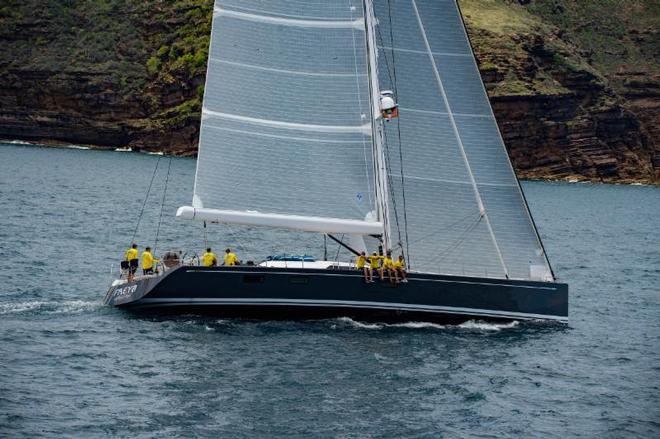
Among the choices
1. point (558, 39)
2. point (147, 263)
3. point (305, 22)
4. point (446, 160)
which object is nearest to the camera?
point (305, 22)

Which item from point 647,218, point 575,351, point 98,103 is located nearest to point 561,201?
point 647,218

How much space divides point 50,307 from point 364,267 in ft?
27.1

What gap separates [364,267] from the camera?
27.4 m

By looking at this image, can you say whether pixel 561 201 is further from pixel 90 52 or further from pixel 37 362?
pixel 37 362

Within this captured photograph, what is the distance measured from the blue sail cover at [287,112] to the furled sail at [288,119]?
0.02 metres

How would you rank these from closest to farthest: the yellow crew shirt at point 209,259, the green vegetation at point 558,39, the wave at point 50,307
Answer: the yellow crew shirt at point 209,259
the wave at point 50,307
the green vegetation at point 558,39

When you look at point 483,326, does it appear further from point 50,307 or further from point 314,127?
point 50,307

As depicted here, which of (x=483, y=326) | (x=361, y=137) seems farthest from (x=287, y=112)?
(x=483, y=326)

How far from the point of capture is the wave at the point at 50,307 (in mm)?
28766

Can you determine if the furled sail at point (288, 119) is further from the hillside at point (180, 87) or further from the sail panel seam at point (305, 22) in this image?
the hillside at point (180, 87)

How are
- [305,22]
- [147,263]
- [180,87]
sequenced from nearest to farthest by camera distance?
[305,22] < [147,263] < [180,87]

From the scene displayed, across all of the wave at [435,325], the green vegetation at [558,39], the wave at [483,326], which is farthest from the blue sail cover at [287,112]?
the green vegetation at [558,39]

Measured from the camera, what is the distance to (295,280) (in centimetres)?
2731

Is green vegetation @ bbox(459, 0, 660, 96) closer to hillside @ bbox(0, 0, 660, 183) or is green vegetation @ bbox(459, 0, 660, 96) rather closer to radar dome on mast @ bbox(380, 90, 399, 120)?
hillside @ bbox(0, 0, 660, 183)
